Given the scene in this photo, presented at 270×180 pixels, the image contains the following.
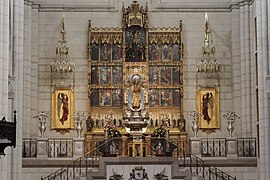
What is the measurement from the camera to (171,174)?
98.8 ft

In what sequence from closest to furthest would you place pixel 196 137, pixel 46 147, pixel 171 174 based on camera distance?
pixel 171 174
pixel 46 147
pixel 196 137

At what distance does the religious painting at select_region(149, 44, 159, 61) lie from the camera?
3691 centimetres

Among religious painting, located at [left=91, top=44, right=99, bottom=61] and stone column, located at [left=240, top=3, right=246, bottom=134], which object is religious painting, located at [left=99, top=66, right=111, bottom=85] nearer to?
religious painting, located at [left=91, top=44, right=99, bottom=61]

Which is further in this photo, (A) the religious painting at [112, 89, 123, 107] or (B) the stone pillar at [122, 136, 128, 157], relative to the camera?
(A) the religious painting at [112, 89, 123, 107]

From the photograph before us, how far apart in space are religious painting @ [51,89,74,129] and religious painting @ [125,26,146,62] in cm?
339

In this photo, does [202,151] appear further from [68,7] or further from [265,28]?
[68,7]

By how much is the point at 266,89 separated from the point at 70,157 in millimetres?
9160

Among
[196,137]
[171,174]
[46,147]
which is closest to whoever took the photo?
[171,174]

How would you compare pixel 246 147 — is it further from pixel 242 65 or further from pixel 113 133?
pixel 113 133

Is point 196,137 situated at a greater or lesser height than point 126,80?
lesser

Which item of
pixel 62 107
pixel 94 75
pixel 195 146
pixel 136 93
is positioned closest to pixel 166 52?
pixel 136 93

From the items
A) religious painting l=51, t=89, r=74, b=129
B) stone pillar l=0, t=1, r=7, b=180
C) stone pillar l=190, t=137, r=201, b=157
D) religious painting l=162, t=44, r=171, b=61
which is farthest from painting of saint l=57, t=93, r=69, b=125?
stone pillar l=0, t=1, r=7, b=180

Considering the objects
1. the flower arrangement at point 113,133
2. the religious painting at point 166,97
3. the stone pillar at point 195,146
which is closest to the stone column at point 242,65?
the stone pillar at point 195,146

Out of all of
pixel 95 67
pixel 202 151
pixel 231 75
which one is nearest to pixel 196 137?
pixel 202 151
